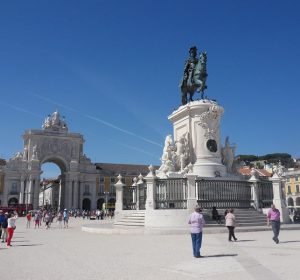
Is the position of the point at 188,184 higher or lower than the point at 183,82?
lower

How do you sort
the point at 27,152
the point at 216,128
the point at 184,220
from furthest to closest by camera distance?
the point at 27,152 → the point at 216,128 → the point at 184,220

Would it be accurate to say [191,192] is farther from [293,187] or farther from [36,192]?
[36,192]

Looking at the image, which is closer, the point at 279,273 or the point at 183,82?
the point at 279,273

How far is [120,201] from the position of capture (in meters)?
23.6

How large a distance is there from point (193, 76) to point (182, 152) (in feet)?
18.5

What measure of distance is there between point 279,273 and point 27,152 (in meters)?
85.0

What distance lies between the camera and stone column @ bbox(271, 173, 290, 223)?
67.9ft

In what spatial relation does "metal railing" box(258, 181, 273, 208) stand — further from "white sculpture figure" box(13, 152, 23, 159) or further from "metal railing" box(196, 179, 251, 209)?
"white sculpture figure" box(13, 152, 23, 159)

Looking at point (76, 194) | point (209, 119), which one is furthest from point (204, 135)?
point (76, 194)

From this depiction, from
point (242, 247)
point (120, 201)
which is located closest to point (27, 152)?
point (120, 201)

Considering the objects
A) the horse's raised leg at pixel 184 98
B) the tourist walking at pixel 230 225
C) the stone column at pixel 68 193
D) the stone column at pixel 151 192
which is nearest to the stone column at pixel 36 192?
the stone column at pixel 68 193

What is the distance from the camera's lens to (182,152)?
2180 cm

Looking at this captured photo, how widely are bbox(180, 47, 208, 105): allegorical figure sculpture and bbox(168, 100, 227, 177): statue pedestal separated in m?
1.43

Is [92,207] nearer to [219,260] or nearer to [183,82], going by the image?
[183,82]
